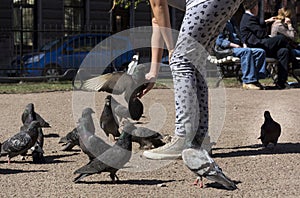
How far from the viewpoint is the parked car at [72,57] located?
18.2 m

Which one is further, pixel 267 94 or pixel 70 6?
pixel 70 6

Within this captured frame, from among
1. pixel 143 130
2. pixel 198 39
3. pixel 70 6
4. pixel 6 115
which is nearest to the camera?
pixel 198 39

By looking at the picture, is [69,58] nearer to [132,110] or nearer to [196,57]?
[132,110]

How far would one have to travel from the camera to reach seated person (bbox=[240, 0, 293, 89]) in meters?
13.4

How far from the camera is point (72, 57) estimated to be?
20.4m

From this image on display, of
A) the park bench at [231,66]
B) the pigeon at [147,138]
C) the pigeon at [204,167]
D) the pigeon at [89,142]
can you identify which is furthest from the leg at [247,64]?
the pigeon at [204,167]

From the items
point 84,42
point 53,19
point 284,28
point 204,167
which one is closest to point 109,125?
point 204,167

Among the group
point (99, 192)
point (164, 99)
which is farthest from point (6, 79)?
point (99, 192)

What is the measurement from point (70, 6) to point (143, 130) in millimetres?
21114

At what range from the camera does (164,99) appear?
37.9 feet

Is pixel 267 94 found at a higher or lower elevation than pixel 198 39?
lower

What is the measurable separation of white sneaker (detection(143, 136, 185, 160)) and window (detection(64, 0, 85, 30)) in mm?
21274

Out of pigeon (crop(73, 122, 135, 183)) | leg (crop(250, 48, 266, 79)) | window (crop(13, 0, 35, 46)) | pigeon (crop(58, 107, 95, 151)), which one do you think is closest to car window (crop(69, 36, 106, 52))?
window (crop(13, 0, 35, 46))

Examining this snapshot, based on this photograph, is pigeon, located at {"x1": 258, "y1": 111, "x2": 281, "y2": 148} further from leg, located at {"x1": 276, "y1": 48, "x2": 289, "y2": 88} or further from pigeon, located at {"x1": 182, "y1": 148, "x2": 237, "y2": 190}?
leg, located at {"x1": 276, "y1": 48, "x2": 289, "y2": 88}
